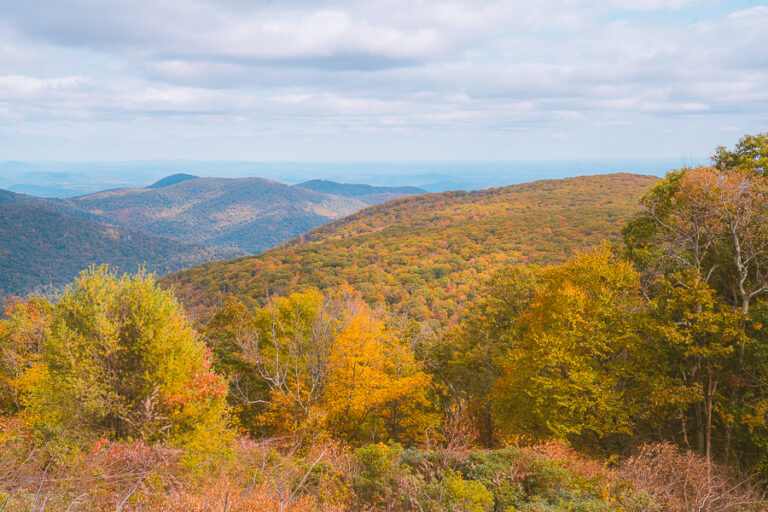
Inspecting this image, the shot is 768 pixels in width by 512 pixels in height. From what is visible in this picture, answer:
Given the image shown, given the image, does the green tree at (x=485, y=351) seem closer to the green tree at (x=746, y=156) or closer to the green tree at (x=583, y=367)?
the green tree at (x=583, y=367)

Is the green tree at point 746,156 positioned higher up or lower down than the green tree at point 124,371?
higher up

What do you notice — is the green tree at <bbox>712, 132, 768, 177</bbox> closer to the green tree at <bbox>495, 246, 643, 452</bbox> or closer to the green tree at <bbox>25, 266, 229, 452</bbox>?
the green tree at <bbox>495, 246, 643, 452</bbox>

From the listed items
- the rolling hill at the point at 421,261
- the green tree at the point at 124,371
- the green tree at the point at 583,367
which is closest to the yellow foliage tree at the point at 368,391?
the green tree at the point at 583,367

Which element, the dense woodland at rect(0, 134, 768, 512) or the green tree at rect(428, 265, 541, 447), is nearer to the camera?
the dense woodland at rect(0, 134, 768, 512)

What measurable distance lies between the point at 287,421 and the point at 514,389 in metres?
11.9

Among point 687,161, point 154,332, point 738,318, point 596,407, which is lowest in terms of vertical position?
point 596,407

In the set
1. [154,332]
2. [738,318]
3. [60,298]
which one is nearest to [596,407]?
[738,318]

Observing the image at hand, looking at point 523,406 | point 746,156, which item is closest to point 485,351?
point 523,406

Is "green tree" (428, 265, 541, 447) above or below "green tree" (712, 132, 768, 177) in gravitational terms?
below

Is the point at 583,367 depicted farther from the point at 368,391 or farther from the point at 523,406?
the point at 368,391

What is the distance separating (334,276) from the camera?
106m

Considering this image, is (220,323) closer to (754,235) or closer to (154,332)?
(154,332)

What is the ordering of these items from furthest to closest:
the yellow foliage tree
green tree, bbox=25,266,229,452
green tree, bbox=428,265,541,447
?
green tree, bbox=428,265,541,447 < the yellow foliage tree < green tree, bbox=25,266,229,452

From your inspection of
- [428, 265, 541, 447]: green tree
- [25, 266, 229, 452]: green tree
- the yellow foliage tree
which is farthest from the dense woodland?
[428, 265, 541, 447]: green tree
